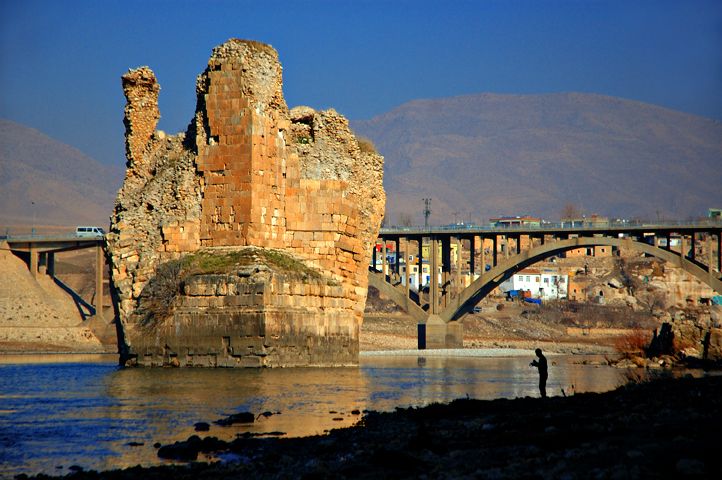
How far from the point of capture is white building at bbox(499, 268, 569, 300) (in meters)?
142

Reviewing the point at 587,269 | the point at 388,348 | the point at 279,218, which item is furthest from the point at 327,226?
the point at 587,269

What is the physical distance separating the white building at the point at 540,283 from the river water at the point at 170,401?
96639mm

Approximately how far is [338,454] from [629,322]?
107m

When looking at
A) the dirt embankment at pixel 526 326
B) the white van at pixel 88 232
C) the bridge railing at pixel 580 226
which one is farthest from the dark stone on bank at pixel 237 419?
the white van at pixel 88 232

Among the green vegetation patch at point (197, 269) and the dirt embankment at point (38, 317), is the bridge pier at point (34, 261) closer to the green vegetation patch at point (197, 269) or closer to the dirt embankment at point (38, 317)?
the dirt embankment at point (38, 317)

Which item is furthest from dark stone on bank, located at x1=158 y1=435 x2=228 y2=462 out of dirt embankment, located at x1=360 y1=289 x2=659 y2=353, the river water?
dirt embankment, located at x1=360 y1=289 x2=659 y2=353

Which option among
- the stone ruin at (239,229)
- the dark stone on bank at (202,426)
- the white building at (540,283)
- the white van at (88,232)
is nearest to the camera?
the dark stone on bank at (202,426)

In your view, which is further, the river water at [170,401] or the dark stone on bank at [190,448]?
the river water at [170,401]

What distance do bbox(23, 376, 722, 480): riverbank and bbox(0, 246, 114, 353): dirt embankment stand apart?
184 ft

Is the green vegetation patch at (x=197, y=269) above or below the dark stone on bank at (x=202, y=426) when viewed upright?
above

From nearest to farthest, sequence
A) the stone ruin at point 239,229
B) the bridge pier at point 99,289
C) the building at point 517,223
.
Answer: the stone ruin at point 239,229 → the bridge pier at point 99,289 → the building at point 517,223

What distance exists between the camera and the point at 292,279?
39000 mm

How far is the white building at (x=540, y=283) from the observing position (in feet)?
465

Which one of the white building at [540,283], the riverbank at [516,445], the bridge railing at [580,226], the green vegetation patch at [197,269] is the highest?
the bridge railing at [580,226]
